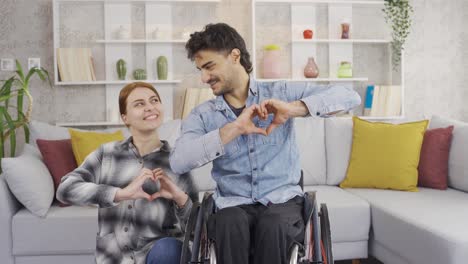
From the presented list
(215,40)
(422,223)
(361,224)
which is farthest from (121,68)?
(422,223)

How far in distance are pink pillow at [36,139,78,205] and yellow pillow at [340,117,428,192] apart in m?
1.64

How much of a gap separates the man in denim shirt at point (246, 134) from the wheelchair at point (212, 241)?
3cm

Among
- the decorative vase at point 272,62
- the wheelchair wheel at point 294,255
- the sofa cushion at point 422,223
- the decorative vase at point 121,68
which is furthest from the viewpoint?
the decorative vase at point 272,62

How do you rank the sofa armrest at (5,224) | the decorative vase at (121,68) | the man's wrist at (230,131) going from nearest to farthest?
the man's wrist at (230,131)
the sofa armrest at (5,224)
the decorative vase at (121,68)

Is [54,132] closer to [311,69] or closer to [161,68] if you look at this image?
[161,68]

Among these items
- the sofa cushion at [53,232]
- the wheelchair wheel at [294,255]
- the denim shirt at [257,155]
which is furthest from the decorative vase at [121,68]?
the wheelchair wheel at [294,255]

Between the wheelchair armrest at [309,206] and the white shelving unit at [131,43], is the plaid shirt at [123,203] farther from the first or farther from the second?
the white shelving unit at [131,43]

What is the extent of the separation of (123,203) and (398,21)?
3.24 m

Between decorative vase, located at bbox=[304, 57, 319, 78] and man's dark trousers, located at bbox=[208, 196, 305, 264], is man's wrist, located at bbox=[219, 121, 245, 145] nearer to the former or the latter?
man's dark trousers, located at bbox=[208, 196, 305, 264]

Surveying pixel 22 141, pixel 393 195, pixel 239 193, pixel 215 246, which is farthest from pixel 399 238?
pixel 22 141

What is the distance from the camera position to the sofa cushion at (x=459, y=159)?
2.74 meters

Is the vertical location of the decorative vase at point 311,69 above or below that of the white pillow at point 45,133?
above

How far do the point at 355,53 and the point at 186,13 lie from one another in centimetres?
151

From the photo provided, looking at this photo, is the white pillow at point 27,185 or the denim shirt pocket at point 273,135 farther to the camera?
the white pillow at point 27,185
